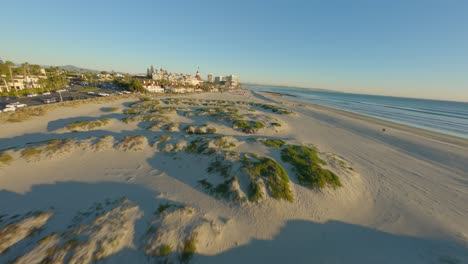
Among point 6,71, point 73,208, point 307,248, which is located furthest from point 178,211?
point 6,71

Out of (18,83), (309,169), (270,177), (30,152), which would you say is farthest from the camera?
(18,83)

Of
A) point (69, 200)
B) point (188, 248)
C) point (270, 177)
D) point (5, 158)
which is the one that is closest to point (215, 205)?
point (188, 248)

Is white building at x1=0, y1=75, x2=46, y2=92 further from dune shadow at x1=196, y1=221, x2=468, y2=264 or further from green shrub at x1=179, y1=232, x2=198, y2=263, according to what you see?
dune shadow at x1=196, y1=221, x2=468, y2=264

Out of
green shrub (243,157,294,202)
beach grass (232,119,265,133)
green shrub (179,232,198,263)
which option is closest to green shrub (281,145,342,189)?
green shrub (243,157,294,202)

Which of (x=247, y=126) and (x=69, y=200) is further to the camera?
(x=247, y=126)

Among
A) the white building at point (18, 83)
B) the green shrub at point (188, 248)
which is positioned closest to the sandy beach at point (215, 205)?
the green shrub at point (188, 248)

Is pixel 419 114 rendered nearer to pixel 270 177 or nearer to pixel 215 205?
pixel 270 177

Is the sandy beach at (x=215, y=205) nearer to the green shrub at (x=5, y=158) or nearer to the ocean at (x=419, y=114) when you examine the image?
the green shrub at (x=5, y=158)
